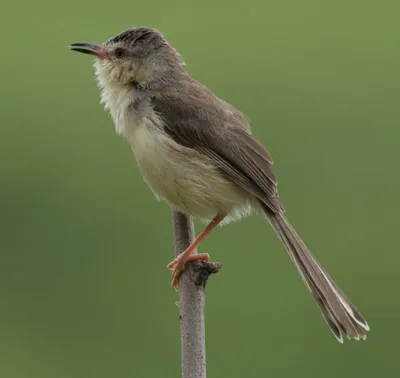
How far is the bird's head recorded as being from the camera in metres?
5.56

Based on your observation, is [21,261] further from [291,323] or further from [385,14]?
[385,14]

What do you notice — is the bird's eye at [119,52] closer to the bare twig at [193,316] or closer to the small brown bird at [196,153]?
the small brown bird at [196,153]

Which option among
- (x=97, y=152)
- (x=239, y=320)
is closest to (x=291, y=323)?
(x=239, y=320)

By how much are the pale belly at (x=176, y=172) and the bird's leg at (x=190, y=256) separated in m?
0.15

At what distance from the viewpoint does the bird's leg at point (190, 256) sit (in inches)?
181

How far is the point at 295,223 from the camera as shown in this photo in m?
8.12

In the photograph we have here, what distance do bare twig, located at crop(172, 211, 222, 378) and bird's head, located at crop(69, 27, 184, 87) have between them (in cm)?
165

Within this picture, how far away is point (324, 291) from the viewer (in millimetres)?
4812

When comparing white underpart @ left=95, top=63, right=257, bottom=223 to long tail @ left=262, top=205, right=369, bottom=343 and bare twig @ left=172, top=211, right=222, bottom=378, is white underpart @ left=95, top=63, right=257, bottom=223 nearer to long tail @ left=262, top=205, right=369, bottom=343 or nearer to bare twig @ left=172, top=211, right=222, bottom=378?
long tail @ left=262, top=205, right=369, bottom=343

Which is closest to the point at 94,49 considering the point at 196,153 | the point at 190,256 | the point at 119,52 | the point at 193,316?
the point at 119,52

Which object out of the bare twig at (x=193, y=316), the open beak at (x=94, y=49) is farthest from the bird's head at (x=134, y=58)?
the bare twig at (x=193, y=316)

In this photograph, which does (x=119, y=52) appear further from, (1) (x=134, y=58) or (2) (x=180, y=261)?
(2) (x=180, y=261)

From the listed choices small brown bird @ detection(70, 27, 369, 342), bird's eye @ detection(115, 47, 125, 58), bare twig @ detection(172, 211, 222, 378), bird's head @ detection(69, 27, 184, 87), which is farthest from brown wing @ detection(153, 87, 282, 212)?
bare twig @ detection(172, 211, 222, 378)

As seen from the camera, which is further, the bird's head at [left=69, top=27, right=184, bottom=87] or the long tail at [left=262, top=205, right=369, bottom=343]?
the bird's head at [left=69, top=27, right=184, bottom=87]
